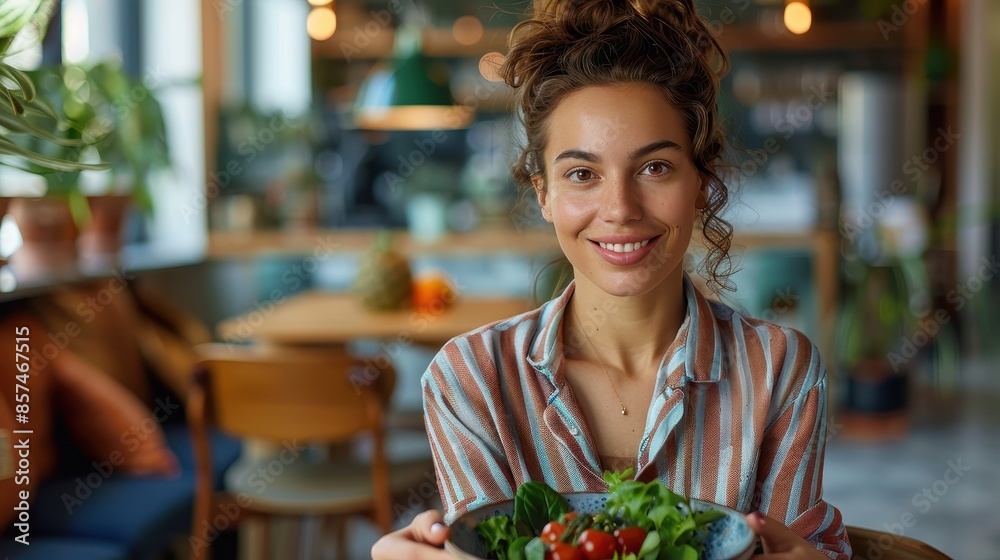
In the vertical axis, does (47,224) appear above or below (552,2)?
below

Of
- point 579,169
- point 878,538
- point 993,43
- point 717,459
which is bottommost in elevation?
point 878,538

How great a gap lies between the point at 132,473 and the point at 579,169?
79.2 inches

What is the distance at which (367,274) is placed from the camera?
3.30m

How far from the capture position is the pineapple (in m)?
3.27

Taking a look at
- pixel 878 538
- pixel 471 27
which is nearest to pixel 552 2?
pixel 878 538

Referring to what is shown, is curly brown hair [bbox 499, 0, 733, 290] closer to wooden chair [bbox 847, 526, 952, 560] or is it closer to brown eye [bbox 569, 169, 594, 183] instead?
brown eye [bbox 569, 169, 594, 183]

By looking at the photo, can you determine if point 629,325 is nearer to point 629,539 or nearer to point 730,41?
point 629,539

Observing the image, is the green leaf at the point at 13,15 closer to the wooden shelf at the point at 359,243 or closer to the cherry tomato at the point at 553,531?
the cherry tomato at the point at 553,531

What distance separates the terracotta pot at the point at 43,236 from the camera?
3084mm

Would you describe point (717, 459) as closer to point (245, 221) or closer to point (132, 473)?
point (132, 473)

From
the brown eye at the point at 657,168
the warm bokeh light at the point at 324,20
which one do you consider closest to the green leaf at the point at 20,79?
the brown eye at the point at 657,168

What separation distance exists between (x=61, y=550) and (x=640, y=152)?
1702mm

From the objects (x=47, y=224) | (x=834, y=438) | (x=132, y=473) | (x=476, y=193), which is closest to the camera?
(x=132, y=473)

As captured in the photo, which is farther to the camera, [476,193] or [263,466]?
[476,193]
